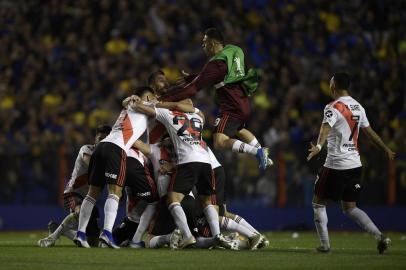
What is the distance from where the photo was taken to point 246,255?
1240cm

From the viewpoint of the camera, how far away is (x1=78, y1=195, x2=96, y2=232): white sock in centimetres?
1378

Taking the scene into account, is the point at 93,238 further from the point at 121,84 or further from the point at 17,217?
the point at 121,84

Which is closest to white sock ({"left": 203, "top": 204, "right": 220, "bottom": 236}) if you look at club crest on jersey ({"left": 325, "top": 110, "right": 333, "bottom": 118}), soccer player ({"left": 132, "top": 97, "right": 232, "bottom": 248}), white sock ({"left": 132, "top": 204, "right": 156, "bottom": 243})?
soccer player ({"left": 132, "top": 97, "right": 232, "bottom": 248})

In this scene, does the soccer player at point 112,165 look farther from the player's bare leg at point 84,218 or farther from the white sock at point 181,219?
the white sock at point 181,219

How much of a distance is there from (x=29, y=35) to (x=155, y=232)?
12783 millimetres

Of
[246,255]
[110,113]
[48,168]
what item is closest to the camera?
[246,255]

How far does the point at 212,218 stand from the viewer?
13492 millimetres

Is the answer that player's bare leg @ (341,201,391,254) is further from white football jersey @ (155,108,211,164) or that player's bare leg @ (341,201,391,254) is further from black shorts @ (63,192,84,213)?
black shorts @ (63,192,84,213)

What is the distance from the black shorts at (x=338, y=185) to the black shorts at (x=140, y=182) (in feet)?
8.22

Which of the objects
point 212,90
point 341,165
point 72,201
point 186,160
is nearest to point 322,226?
point 341,165

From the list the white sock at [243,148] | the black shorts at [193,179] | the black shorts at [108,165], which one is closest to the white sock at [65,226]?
the black shorts at [108,165]

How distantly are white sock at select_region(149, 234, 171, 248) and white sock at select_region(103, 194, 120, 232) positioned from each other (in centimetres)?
71

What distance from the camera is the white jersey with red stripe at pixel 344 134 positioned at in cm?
1291

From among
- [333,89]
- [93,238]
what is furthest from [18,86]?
[333,89]
